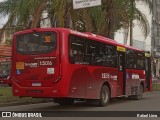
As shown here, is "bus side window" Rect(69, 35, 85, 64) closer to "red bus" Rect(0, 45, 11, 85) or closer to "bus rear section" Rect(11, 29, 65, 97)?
"bus rear section" Rect(11, 29, 65, 97)

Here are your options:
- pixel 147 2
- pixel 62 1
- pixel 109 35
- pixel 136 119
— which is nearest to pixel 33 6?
pixel 62 1

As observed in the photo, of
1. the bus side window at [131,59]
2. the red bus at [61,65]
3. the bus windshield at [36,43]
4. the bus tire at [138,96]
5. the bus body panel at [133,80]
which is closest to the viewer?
the red bus at [61,65]

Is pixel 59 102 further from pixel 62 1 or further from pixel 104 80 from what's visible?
pixel 62 1

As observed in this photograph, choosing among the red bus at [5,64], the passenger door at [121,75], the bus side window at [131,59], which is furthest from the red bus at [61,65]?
the red bus at [5,64]

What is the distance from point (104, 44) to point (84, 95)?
116 inches

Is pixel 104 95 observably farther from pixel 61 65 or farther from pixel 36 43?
pixel 36 43

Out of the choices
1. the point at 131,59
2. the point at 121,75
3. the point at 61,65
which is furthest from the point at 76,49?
the point at 131,59

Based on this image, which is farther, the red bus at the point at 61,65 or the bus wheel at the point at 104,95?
the bus wheel at the point at 104,95

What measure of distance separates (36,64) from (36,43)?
85cm

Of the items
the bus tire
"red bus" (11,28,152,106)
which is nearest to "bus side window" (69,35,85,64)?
"red bus" (11,28,152,106)

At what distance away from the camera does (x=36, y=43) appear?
17.2 m

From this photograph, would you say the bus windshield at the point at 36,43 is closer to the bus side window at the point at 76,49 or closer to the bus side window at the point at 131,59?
the bus side window at the point at 76,49

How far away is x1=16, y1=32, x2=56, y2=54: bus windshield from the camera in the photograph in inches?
667

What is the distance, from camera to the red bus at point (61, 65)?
16.7 meters
